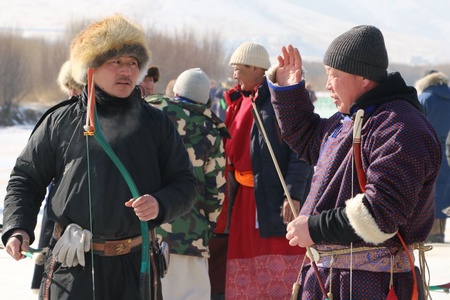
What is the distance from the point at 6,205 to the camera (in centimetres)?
405

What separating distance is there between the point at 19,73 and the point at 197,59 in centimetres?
2198

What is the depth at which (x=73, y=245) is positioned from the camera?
3.87 m

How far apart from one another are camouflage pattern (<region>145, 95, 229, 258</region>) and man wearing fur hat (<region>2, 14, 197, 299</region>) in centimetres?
180

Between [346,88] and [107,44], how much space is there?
1.06 m

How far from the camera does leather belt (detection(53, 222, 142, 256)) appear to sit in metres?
3.95

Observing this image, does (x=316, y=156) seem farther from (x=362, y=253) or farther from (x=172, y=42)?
(x=172, y=42)

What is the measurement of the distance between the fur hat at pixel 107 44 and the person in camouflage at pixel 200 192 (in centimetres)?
175

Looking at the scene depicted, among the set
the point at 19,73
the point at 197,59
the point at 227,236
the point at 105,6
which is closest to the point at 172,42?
the point at 197,59

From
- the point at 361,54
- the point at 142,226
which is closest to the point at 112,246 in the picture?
the point at 142,226

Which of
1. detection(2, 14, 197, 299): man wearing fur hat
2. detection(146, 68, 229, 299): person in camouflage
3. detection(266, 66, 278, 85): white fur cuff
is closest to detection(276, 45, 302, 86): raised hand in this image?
detection(266, 66, 278, 85): white fur cuff

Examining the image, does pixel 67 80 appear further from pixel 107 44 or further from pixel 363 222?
pixel 363 222

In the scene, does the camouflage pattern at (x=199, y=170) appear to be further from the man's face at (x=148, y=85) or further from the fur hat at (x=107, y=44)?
the fur hat at (x=107, y=44)

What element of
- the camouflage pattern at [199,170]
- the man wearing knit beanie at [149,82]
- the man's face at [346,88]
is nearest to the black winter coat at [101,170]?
the man's face at [346,88]

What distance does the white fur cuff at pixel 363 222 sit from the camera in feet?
11.3
